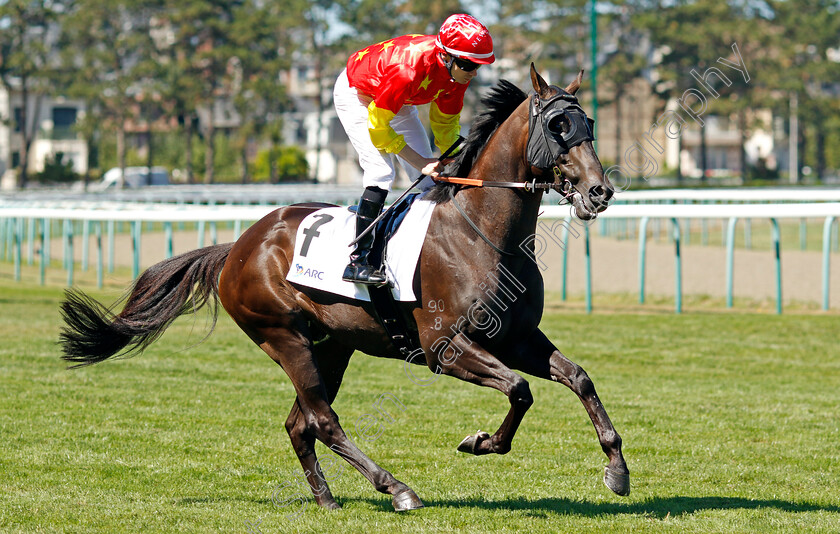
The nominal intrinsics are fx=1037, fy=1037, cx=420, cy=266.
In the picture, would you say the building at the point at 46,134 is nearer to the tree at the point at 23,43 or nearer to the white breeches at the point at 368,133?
the tree at the point at 23,43

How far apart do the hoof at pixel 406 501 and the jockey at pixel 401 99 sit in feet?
2.89

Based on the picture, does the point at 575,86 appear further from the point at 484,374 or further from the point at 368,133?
the point at 484,374

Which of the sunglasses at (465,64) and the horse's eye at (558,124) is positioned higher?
the sunglasses at (465,64)

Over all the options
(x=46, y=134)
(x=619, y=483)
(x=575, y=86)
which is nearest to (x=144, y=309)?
(x=575, y=86)

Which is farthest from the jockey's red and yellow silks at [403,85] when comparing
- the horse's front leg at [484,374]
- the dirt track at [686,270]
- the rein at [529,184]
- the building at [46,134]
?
the building at [46,134]

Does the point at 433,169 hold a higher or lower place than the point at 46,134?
lower

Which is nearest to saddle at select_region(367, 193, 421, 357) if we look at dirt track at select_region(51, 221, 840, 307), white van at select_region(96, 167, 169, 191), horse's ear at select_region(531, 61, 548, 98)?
horse's ear at select_region(531, 61, 548, 98)

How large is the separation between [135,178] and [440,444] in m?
42.7

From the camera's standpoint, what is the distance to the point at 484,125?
14.4 ft

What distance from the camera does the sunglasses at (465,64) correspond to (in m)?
4.24

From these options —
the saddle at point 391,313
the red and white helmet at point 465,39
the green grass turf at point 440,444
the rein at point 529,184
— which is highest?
the red and white helmet at point 465,39

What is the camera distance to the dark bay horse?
13.0 feet

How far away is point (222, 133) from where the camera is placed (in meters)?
60.1

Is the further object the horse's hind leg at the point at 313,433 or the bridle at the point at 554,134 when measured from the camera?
the horse's hind leg at the point at 313,433
